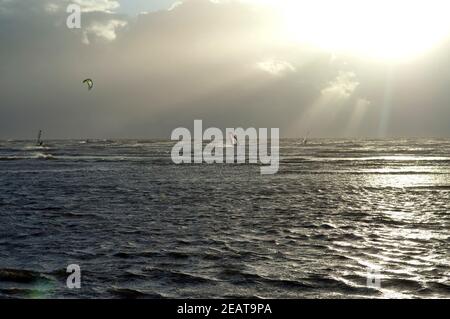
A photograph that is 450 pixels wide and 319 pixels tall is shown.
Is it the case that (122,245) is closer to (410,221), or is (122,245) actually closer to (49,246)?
(49,246)

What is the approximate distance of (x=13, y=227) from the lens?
19781 millimetres

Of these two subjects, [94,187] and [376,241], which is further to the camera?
[94,187]

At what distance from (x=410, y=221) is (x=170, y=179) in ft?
82.7

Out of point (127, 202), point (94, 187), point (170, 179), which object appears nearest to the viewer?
point (127, 202)

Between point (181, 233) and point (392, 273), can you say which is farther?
point (181, 233)

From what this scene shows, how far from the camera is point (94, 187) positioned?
120ft

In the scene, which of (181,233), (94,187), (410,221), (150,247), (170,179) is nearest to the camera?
(150,247)
